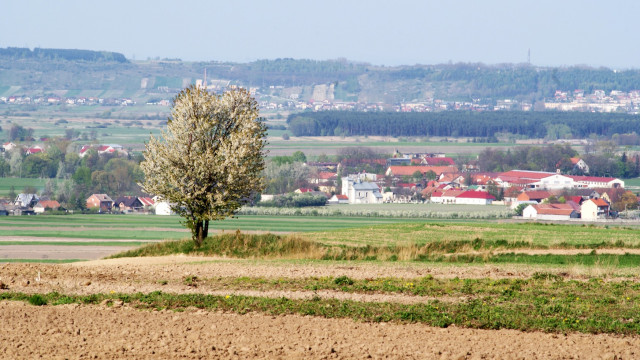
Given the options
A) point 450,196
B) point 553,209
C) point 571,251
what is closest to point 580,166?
point 450,196

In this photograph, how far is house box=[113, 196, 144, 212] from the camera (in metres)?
95.7

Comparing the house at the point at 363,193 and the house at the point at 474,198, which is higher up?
the house at the point at 474,198

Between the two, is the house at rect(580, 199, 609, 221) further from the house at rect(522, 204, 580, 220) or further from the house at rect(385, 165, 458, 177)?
the house at rect(385, 165, 458, 177)

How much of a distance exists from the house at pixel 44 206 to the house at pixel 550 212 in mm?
47313

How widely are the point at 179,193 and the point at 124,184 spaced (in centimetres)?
9000

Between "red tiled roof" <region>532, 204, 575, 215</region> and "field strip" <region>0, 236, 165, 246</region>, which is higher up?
"field strip" <region>0, 236, 165, 246</region>

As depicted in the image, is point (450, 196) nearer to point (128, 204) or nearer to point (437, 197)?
point (437, 197)

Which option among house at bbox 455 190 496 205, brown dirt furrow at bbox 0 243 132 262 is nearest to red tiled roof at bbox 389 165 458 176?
house at bbox 455 190 496 205

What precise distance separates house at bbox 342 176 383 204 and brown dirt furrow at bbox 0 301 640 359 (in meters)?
94.3

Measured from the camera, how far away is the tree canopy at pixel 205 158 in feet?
98.8

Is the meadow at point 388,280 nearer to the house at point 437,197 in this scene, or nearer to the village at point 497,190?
the village at point 497,190

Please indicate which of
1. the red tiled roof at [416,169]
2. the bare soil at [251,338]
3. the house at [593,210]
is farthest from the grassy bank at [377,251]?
the red tiled roof at [416,169]

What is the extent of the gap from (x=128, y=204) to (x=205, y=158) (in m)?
69.5

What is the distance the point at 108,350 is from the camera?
14008 millimetres
